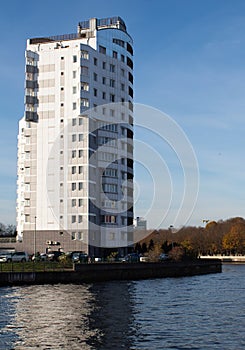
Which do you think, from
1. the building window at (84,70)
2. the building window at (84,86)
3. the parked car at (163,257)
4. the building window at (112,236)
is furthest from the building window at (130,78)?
the parked car at (163,257)

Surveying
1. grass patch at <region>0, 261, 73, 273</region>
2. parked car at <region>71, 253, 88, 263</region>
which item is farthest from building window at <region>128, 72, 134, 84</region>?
grass patch at <region>0, 261, 73, 273</region>

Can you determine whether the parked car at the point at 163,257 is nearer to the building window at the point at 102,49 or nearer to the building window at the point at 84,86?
the building window at the point at 84,86

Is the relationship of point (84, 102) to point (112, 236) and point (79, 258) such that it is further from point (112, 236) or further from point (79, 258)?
point (79, 258)

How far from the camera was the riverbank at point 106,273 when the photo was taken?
76.8 meters

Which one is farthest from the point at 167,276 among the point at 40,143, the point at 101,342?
the point at 101,342

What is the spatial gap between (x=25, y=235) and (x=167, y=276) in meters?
36.5

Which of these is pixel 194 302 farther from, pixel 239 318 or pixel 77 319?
pixel 77 319

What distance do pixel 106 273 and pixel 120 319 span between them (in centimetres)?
4325

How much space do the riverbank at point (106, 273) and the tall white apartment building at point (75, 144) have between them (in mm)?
21785

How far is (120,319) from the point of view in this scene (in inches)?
1778

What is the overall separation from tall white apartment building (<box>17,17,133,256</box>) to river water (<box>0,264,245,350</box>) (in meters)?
50.3

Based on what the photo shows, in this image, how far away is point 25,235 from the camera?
123875 millimetres

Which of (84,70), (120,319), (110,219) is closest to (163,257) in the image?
(110,219)

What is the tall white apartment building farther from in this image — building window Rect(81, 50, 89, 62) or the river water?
the river water
